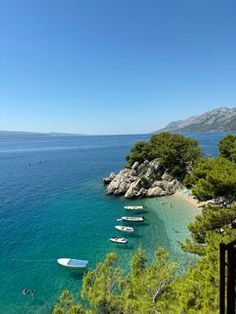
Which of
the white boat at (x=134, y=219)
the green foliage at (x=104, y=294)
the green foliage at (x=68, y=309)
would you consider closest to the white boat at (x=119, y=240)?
the white boat at (x=134, y=219)

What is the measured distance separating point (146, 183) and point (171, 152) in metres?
10.9

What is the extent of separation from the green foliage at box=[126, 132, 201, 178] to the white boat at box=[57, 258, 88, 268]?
Answer: 37434 mm

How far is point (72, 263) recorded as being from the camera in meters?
30.1

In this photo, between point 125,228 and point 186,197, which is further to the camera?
point 186,197

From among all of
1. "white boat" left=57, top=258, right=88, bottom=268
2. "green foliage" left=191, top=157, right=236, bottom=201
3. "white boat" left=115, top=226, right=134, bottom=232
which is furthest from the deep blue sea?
"green foliage" left=191, top=157, right=236, bottom=201

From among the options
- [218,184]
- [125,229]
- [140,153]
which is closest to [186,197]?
[125,229]

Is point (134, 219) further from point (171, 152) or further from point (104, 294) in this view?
point (104, 294)

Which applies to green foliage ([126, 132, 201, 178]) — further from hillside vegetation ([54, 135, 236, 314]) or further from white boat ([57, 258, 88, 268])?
hillside vegetation ([54, 135, 236, 314])

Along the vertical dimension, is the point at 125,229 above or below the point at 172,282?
below

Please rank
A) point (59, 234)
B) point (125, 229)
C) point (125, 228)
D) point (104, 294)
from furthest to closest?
point (125, 228)
point (125, 229)
point (59, 234)
point (104, 294)

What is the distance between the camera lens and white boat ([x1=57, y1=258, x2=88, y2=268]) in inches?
1166

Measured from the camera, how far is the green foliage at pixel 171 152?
64000mm

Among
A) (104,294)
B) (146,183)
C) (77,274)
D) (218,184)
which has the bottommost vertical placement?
(77,274)

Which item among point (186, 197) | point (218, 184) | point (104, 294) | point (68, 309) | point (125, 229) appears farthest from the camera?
point (186, 197)
